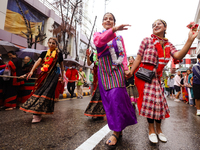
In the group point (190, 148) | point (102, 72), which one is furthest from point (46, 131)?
point (190, 148)

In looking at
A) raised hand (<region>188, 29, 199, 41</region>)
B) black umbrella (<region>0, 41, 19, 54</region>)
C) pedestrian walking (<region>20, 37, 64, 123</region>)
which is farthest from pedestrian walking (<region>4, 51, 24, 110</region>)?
raised hand (<region>188, 29, 199, 41</region>)

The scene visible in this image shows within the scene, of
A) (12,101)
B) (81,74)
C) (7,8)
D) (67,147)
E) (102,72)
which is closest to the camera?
(67,147)

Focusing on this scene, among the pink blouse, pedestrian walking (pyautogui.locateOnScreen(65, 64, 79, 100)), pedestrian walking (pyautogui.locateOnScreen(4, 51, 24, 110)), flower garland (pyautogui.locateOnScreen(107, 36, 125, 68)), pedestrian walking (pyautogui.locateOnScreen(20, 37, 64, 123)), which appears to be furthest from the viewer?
pedestrian walking (pyautogui.locateOnScreen(65, 64, 79, 100))

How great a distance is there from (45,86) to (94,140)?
5.62 ft

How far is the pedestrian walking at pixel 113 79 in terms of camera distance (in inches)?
68.1

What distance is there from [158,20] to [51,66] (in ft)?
7.73

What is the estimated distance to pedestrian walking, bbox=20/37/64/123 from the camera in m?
2.77

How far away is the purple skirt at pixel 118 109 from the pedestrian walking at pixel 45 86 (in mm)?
1598

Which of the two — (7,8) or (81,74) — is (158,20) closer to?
(81,74)

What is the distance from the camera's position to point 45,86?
3.00m

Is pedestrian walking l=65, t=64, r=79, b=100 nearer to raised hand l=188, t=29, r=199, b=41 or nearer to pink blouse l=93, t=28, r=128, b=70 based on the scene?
pink blouse l=93, t=28, r=128, b=70

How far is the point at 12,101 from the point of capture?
4.21 m

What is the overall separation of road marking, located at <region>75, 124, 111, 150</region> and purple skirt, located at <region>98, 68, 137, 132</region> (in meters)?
0.33

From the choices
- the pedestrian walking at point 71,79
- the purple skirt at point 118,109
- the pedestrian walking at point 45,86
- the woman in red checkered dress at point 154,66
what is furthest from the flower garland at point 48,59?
the pedestrian walking at point 71,79
